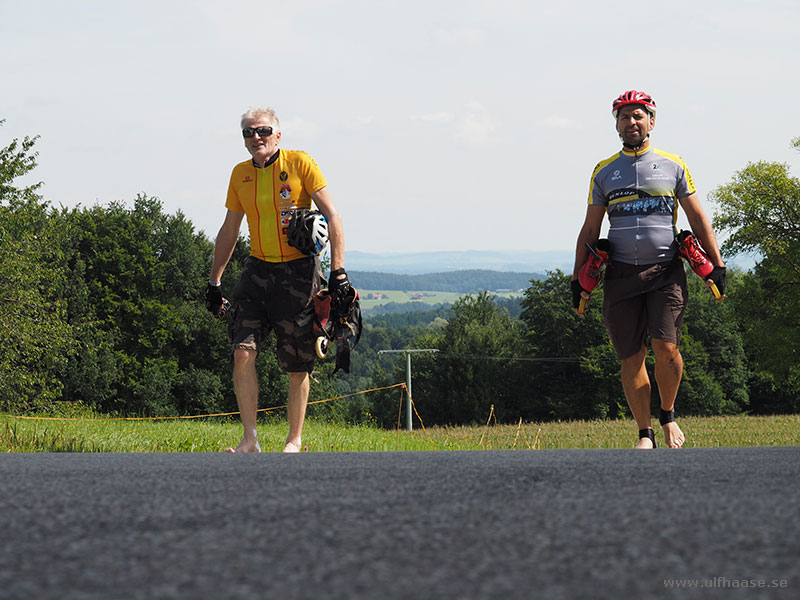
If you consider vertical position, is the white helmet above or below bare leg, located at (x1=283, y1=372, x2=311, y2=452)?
above

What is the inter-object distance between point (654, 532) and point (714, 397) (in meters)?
63.6

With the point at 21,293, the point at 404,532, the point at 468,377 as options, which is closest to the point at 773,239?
the point at 21,293

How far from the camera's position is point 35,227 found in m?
43.5

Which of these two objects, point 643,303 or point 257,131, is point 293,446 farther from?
point 643,303

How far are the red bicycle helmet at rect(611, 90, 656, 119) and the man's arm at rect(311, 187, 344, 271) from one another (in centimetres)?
197

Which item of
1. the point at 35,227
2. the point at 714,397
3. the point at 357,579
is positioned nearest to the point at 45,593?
the point at 357,579

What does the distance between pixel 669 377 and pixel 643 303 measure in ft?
1.69

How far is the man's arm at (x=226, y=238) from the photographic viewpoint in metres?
6.44

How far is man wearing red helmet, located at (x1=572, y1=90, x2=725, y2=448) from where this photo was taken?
613 cm

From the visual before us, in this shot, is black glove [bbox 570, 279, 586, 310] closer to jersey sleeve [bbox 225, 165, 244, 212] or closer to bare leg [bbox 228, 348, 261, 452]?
bare leg [bbox 228, 348, 261, 452]

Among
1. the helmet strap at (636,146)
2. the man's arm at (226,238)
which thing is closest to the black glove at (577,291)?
the helmet strap at (636,146)

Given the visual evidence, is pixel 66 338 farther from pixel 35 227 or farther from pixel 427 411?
pixel 427 411

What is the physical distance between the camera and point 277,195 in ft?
20.3

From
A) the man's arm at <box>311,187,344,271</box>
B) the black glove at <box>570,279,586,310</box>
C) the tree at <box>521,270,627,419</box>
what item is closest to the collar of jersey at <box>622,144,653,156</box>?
the black glove at <box>570,279,586,310</box>
